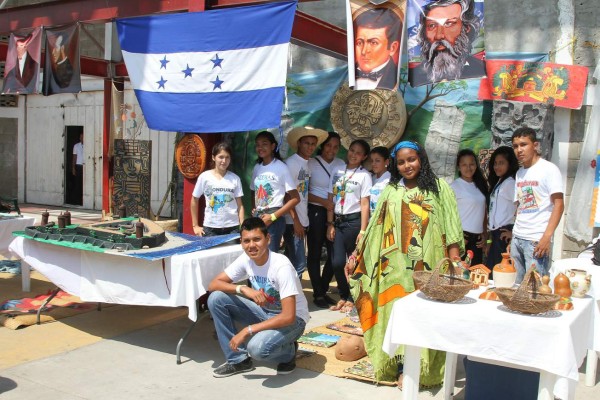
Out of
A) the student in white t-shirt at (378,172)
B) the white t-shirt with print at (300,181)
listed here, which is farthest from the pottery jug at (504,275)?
the white t-shirt with print at (300,181)

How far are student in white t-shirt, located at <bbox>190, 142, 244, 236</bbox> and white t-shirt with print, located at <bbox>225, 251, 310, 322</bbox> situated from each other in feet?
4.11

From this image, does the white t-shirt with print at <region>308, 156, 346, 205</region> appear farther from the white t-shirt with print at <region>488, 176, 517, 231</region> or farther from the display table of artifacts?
the display table of artifacts

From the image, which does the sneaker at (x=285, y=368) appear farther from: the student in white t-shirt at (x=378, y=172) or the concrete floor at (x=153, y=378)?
the student in white t-shirt at (x=378, y=172)

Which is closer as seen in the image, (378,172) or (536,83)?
(378,172)

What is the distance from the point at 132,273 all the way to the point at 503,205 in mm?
3121

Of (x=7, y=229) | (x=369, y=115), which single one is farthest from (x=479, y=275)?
(x=7, y=229)

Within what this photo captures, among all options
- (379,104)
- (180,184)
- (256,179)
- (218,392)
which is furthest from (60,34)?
(218,392)

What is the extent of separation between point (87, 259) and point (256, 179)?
5.66ft

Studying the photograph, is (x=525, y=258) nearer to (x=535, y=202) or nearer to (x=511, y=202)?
(x=535, y=202)

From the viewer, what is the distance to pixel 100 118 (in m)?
12.6

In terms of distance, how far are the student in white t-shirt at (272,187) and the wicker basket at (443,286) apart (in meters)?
2.63

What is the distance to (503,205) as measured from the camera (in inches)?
207

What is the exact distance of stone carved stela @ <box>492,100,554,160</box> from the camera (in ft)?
21.3

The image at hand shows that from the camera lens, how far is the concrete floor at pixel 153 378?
390cm
